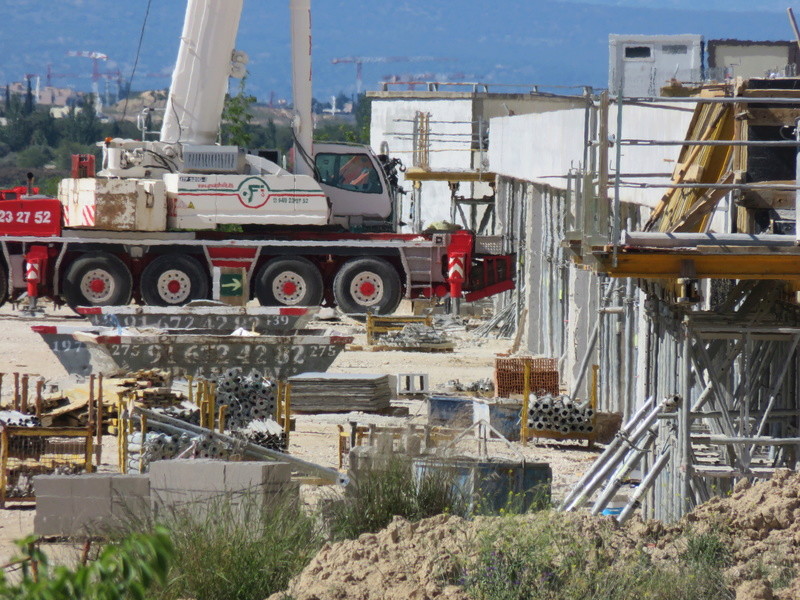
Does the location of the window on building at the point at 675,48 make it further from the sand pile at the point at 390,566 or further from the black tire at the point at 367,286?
the sand pile at the point at 390,566

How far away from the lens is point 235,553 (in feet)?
28.6

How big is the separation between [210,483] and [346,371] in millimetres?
11810

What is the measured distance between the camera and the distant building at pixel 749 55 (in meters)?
33.6

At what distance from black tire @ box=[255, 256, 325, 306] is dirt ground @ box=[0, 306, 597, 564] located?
1206 millimetres

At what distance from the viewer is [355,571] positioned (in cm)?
823

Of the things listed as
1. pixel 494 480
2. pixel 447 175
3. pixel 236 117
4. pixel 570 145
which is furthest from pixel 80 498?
pixel 236 117

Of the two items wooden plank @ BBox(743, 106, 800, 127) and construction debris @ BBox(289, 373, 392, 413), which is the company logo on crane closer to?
construction debris @ BBox(289, 373, 392, 413)

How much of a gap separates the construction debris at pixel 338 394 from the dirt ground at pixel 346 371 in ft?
0.76

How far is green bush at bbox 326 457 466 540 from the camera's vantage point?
1005 centimetres

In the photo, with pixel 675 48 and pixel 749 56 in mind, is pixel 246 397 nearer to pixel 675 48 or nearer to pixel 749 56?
pixel 675 48

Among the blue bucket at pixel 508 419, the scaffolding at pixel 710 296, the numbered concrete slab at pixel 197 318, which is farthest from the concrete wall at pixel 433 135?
the scaffolding at pixel 710 296

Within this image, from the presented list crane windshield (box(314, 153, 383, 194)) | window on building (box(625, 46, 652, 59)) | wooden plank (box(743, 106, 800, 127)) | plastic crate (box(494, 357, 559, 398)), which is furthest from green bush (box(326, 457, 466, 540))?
window on building (box(625, 46, 652, 59))

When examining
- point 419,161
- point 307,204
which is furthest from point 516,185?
point 419,161

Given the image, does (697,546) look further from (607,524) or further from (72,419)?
(72,419)
